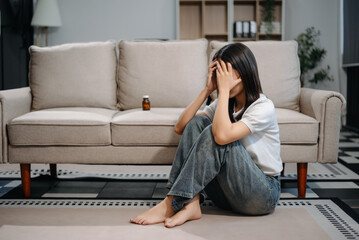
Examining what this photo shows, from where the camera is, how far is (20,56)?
4789 millimetres

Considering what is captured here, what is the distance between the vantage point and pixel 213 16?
17.0ft

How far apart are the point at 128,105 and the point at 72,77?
40 centimetres

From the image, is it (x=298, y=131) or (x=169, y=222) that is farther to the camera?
(x=298, y=131)

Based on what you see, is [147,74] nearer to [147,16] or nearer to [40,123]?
[40,123]

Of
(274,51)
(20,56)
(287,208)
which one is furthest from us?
(20,56)

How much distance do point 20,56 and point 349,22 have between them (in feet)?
13.6

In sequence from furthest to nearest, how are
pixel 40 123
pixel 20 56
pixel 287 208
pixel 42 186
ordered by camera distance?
pixel 20 56, pixel 42 186, pixel 40 123, pixel 287 208

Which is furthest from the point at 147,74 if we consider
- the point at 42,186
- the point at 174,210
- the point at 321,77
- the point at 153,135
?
Answer: the point at 321,77

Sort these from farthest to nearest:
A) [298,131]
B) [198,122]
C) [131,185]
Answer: [131,185] → [298,131] → [198,122]

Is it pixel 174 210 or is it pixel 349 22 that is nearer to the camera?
pixel 174 210

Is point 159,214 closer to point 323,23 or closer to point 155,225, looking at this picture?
point 155,225

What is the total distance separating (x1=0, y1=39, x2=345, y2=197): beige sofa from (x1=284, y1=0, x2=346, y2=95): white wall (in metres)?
2.98

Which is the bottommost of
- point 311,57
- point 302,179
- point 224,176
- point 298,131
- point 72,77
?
point 302,179

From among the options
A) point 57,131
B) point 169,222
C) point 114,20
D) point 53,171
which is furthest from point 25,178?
point 114,20
